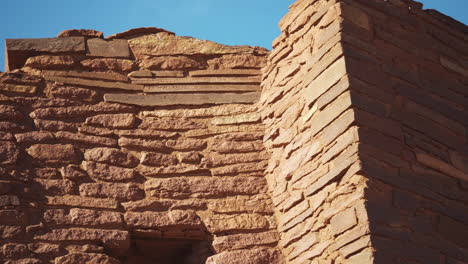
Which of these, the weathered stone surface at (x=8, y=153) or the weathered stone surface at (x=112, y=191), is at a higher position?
the weathered stone surface at (x=8, y=153)

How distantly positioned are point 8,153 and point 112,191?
745 mm

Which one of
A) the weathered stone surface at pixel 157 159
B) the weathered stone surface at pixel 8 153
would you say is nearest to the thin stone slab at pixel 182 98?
the weathered stone surface at pixel 157 159

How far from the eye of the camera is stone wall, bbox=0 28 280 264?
537cm

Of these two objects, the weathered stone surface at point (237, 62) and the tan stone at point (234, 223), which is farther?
the weathered stone surface at point (237, 62)

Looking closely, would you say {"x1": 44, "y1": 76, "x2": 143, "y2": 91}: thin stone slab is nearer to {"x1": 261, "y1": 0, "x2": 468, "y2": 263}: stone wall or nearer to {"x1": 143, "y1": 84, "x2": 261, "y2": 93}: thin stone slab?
{"x1": 143, "y1": 84, "x2": 261, "y2": 93}: thin stone slab

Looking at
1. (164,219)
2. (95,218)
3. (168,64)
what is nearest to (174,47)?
(168,64)

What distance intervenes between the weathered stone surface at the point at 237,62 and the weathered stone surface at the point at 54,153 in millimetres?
1324

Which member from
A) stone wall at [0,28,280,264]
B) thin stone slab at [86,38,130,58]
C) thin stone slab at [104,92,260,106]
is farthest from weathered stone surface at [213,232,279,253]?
thin stone slab at [86,38,130,58]

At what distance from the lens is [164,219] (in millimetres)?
5488

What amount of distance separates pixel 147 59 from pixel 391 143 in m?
2.15

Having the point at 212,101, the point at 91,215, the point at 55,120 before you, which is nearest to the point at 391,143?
the point at 212,101

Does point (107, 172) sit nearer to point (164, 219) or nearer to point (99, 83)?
point (164, 219)

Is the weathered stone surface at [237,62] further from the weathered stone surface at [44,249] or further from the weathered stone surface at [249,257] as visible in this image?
the weathered stone surface at [44,249]

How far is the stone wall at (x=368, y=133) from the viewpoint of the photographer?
4.80 metres
